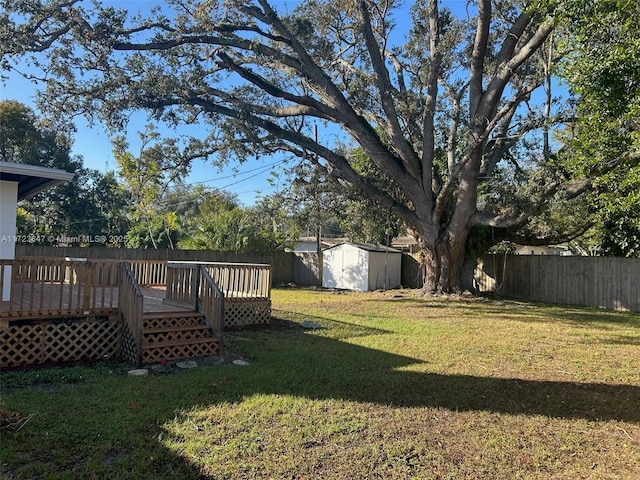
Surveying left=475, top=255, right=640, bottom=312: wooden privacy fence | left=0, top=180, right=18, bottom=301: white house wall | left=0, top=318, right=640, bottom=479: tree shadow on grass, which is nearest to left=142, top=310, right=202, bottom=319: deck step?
left=0, top=318, right=640, bottom=479: tree shadow on grass

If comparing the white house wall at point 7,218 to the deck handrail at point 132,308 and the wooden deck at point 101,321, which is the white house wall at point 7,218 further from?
the deck handrail at point 132,308

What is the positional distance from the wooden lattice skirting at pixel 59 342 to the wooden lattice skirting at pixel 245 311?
295 centimetres

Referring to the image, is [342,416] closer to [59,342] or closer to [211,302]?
[211,302]

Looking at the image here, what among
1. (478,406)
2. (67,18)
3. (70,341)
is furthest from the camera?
(67,18)

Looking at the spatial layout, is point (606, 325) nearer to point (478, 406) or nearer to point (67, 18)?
point (478, 406)

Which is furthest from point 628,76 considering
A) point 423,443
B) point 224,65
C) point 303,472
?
point 224,65

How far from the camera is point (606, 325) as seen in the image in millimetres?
10680

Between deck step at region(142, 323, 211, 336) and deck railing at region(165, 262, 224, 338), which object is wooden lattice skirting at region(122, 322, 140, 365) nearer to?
deck step at region(142, 323, 211, 336)

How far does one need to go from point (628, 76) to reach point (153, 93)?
11.3 m

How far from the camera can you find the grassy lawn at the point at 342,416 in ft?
10.6

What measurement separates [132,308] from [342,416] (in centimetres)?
349

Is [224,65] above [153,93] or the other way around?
above

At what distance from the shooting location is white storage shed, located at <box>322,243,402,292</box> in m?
20.4

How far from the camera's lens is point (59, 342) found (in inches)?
235
